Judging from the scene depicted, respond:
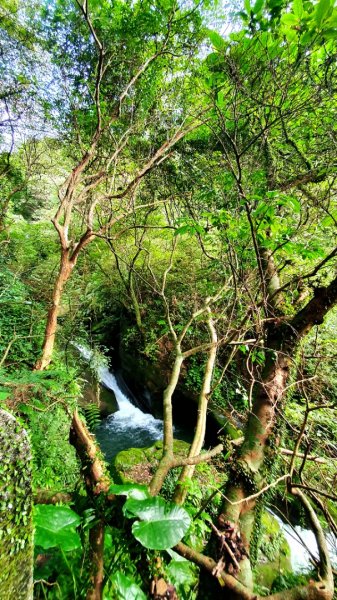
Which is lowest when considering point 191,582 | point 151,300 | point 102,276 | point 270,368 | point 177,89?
point 191,582

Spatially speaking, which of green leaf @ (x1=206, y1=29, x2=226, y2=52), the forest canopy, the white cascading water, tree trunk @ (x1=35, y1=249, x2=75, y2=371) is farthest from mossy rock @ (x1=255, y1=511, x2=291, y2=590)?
green leaf @ (x1=206, y1=29, x2=226, y2=52)

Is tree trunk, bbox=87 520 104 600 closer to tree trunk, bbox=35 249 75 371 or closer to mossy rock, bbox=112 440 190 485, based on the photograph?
tree trunk, bbox=35 249 75 371

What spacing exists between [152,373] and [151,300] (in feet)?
7.05

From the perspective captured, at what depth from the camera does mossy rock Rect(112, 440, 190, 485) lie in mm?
3845

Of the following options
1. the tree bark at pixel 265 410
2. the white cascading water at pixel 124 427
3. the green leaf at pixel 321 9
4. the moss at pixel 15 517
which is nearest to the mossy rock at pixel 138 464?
the white cascading water at pixel 124 427

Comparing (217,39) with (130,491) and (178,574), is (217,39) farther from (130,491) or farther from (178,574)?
(178,574)

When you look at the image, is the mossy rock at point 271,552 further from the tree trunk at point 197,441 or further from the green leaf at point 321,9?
the green leaf at point 321,9

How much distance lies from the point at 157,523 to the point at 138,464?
3.70 metres

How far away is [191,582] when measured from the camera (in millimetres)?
1220

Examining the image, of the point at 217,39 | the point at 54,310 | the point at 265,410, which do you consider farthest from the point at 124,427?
the point at 217,39

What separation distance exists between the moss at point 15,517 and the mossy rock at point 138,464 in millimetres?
3269

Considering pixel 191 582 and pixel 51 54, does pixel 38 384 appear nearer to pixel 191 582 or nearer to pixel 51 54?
pixel 191 582

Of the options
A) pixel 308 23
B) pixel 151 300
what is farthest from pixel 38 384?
pixel 151 300

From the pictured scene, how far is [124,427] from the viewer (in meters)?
6.48
